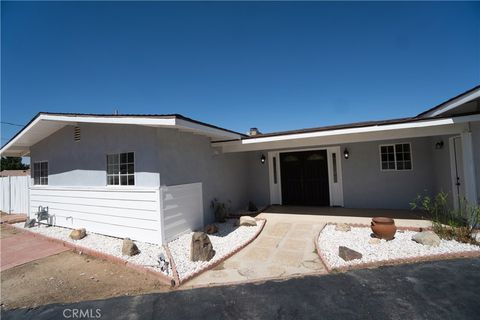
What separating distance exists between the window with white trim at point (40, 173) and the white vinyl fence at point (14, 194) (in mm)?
2324

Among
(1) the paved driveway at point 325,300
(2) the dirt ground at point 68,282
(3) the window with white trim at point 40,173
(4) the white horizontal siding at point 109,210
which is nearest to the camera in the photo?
(1) the paved driveway at point 325,300

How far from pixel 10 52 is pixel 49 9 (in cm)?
366

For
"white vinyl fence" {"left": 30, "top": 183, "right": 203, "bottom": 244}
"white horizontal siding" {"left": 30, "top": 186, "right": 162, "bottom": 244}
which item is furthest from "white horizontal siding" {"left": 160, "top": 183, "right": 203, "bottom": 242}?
"white horizontal siding" {"left": 30, "top": 186, "right": 162, "bottom": 244}

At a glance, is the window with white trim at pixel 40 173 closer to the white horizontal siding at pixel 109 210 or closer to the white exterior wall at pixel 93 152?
the white exterior wall at pixel 93 152

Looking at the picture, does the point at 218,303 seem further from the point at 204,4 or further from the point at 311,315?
the point at 204,4

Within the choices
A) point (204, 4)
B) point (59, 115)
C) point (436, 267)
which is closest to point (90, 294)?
point (59, 115)

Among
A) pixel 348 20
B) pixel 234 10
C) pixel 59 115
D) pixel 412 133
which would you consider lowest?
pixel 412 133

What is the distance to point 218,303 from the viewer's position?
3572 millimetres

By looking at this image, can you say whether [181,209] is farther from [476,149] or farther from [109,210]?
[476,149]

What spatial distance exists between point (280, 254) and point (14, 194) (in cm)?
1540

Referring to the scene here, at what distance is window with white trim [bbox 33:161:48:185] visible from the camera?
9.62m

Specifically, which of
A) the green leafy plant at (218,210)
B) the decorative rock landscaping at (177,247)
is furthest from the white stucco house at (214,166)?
the decorative rock landscaping at (177,247)

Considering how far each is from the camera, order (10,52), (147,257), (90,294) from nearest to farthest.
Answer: (90,294)
(147,257)
(10,52)

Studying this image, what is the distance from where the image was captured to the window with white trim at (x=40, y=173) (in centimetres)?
962
